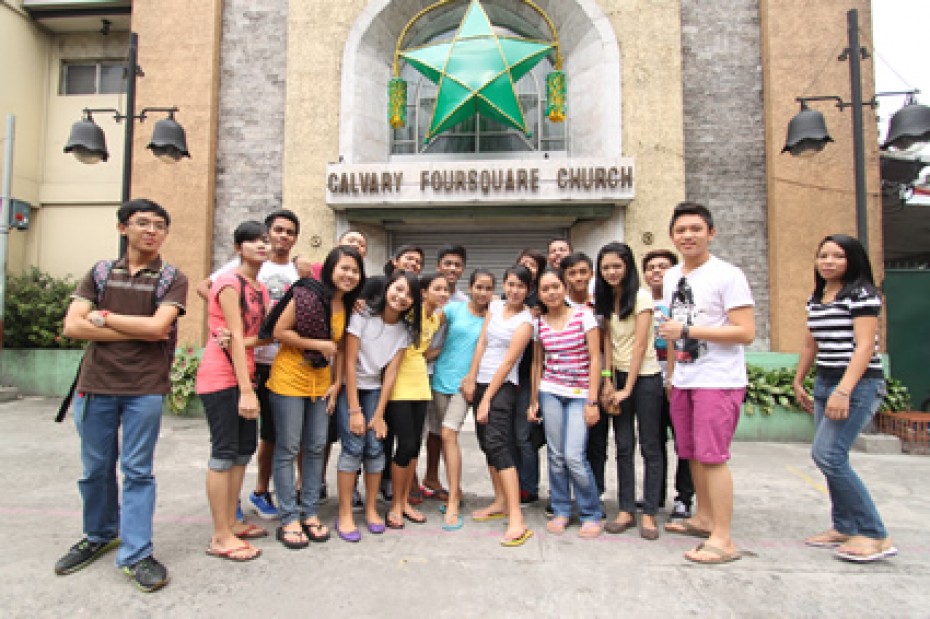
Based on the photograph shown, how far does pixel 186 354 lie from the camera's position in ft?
24.8

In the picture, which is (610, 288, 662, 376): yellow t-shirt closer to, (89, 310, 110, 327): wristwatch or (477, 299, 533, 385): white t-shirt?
(477, 299, 533, 385): white t-shirt

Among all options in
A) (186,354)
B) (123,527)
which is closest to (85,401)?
(123,527)

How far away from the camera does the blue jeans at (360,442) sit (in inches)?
130

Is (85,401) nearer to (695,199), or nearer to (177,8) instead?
(695,199)

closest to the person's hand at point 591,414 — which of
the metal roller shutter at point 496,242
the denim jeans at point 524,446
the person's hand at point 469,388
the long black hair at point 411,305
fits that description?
the denim jeans at point 524,446

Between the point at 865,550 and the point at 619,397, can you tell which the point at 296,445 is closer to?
the point at 619,397

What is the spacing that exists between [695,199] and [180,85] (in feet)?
34.1

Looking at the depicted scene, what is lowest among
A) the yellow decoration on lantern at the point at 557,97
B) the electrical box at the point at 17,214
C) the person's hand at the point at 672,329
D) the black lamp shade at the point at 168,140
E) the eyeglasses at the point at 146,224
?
the person's hand at the point at 672,329

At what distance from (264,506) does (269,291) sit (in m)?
1.61

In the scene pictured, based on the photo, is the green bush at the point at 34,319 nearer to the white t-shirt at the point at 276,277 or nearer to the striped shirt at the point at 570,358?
the white t-shirt at the point at 276,277

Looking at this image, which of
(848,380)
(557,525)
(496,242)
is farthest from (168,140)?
(848,380)

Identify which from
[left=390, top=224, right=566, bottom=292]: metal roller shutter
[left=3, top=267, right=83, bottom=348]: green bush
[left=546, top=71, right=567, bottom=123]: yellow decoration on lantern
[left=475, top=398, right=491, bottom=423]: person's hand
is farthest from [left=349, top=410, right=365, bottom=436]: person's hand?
[left=3, top=267, right=83, bottom=348]: green bush

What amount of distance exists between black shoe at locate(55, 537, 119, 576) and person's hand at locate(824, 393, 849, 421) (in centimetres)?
450

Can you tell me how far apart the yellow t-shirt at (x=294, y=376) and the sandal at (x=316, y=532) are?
85 cm
